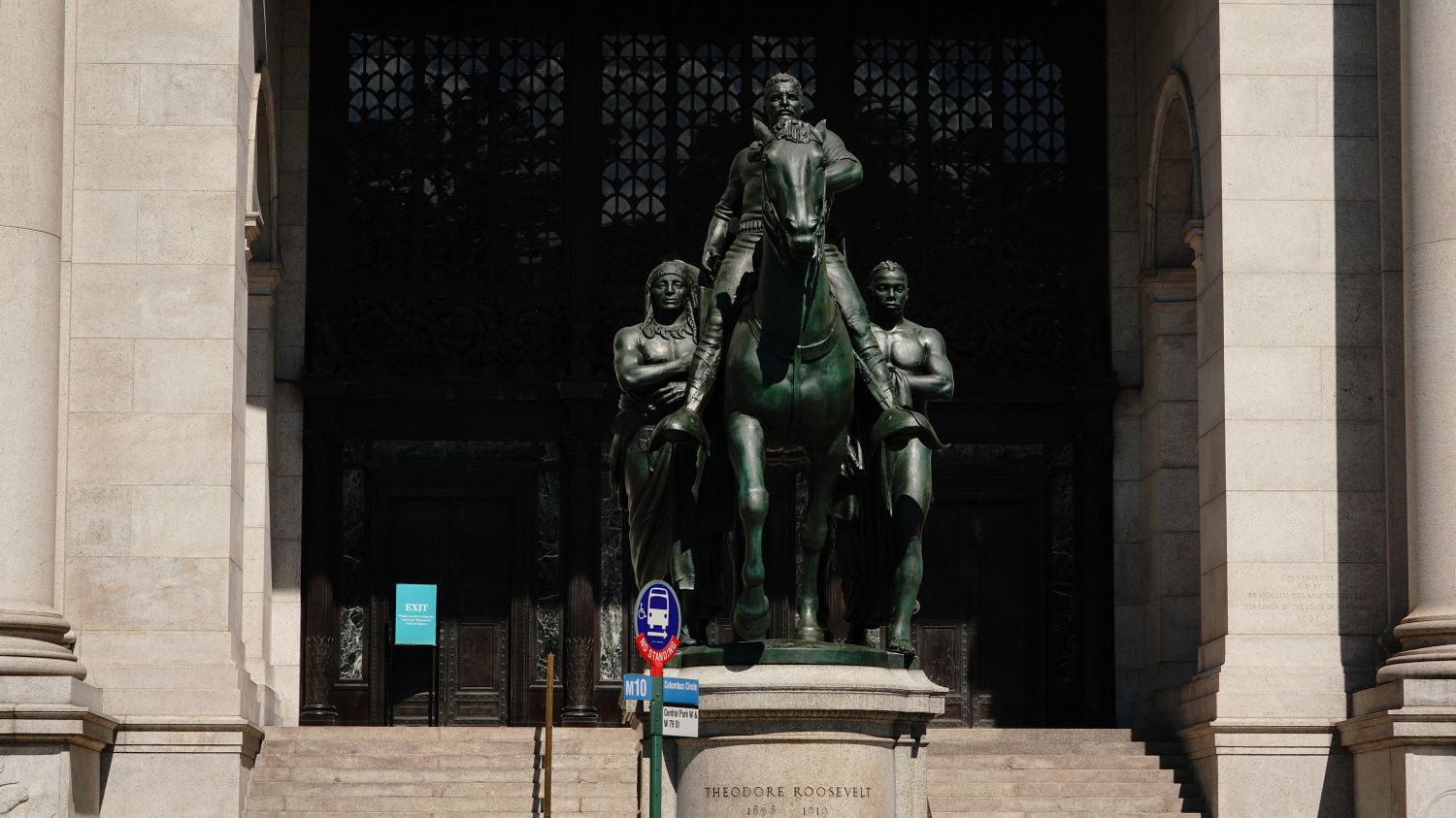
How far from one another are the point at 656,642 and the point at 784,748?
961mm

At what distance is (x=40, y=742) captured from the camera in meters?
19.3

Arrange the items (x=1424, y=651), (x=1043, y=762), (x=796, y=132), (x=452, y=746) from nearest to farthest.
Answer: (x=796, y=132) < (x=1424, y=651) < (x=1043, y=762) < (x=452, y=746)

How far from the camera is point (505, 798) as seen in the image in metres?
22.1

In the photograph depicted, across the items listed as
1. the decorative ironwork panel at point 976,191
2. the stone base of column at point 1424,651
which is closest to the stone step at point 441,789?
the stone base of column at point 1424,651

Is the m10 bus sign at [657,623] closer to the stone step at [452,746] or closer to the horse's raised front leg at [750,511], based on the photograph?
the horse's raised front leg at [750,511]

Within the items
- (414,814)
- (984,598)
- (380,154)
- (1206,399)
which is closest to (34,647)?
(414,814)

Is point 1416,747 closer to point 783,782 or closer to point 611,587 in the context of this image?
point 783,782

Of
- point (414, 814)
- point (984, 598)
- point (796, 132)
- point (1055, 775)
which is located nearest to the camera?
point (796, 132)

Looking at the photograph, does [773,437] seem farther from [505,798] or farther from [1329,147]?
[1329,147]

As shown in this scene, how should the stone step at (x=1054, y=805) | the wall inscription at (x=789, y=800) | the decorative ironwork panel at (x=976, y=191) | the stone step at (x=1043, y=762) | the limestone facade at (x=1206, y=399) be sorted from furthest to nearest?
the decorative ironwork panel at (x=976, y=191)
the stone step at (x=1043, y=762)
the stone step at (x=1054, y=805)
the limestone facade at (x=1206, y=399)
the wall inscription at (x=789, y=800)

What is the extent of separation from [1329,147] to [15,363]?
12.3 metres

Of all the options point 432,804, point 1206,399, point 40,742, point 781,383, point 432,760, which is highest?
point 1206,399

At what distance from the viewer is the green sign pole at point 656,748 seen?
13.5 meters

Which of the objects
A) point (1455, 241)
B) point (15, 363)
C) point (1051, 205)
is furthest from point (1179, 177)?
point (15, 363)
